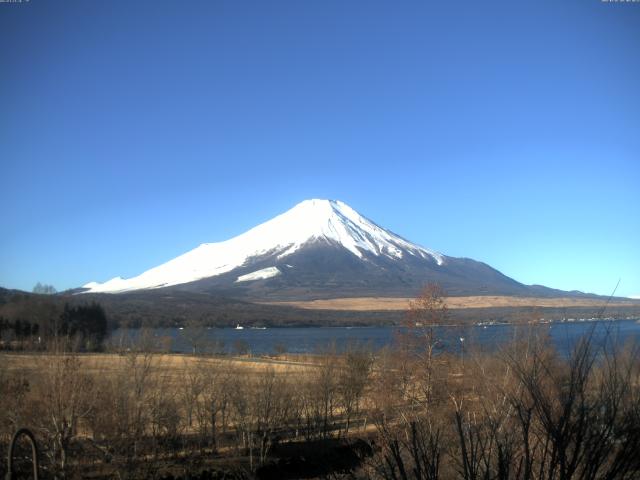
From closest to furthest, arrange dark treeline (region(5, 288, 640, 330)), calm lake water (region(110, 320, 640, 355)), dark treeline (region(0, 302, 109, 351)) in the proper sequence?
calm lake water (region(110, 320, 640, 355)) → dark treeline (region(0, 302, 109, 351)) → dark treeline (region(5, 288, 640, 330))

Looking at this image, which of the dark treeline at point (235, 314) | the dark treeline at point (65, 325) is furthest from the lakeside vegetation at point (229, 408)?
the dark treeline at point (235, 314)

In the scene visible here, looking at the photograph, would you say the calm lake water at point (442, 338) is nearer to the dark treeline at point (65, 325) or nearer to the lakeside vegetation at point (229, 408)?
the lakeside vegetation at point (229, 408)

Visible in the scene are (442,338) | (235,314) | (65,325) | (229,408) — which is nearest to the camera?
(442,338)

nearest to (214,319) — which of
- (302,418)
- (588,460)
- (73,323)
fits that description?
(73,323)

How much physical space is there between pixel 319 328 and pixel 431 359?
140m

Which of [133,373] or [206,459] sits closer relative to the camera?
[133,373]

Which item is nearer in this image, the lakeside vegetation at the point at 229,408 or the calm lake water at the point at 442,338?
the calm lake water at the point at 442,338

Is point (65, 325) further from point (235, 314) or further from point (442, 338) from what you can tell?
point (235, 314)

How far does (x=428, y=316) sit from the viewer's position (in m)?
27.3

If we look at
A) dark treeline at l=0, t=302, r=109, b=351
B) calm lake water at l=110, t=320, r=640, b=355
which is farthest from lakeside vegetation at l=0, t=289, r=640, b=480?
dark treeline at l=0, t=302, r=109, b=351

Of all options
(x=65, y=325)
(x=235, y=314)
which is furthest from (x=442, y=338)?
(x=235, y=314)

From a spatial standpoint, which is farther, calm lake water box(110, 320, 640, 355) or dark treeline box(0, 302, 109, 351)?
dark treeline box(0, 302, 109, 351)

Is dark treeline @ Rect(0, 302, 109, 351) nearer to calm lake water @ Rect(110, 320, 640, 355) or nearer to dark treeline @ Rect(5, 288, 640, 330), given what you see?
calm lake water @ Rect(110, 320, 640, 355)

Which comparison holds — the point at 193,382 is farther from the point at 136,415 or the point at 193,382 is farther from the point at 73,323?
the point at 73,323
